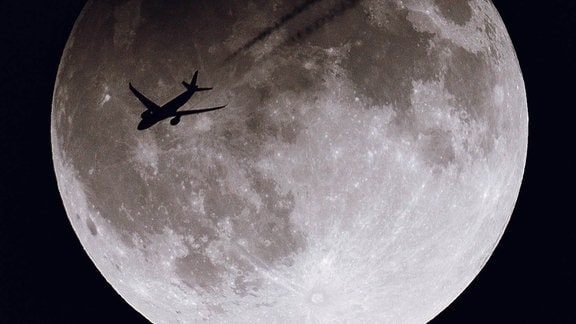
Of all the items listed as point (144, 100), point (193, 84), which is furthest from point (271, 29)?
point (144, 100)

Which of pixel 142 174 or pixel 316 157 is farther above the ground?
pixel 316 157

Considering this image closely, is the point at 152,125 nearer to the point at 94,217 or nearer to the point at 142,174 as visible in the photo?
the point at 142,174

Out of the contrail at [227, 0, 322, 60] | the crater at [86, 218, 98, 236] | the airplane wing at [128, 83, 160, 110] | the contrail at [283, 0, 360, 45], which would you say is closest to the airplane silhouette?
the airplane wing at [128, 83, 160, 110]

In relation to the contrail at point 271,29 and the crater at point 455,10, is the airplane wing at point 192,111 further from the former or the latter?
the crater at point 455,10

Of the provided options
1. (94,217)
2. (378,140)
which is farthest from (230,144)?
(94,217)

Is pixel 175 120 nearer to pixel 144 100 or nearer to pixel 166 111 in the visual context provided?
pixel 166 111

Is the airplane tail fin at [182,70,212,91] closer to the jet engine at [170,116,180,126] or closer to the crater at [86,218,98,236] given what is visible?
the jet engine at [170,116,180,126]

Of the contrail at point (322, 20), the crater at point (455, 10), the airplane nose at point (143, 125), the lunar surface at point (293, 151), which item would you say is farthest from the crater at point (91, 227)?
the crater at point (455, 10)
